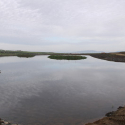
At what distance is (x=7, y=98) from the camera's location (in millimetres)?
13547

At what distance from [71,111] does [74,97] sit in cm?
348

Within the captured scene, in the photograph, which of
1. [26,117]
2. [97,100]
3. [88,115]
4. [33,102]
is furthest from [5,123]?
[97,100]

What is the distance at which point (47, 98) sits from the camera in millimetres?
13773

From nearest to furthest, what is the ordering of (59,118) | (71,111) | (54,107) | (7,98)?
(59,118)
(71,111)
(54,107)
(7,98)

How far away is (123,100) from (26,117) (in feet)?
38.0

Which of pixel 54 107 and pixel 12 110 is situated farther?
pixel 54 107

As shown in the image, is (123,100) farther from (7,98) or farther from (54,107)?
(7,98)

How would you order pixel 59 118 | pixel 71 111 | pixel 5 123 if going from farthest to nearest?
1. pixel 71 111
2. pixel 59 118
3. pixel 5 123

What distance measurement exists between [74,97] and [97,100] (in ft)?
9.70

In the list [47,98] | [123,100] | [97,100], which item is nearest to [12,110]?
[47,98]

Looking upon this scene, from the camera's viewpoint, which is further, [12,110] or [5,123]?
[12,110]

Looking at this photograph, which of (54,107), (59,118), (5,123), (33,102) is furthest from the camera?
(33,102)

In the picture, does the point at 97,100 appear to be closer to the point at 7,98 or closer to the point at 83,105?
the point at 83,105

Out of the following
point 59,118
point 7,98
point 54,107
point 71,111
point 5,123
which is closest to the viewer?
point 5,123
